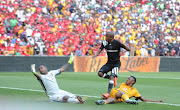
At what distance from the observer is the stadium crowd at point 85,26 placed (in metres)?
25.9

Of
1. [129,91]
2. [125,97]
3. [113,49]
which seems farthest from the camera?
[113,49]

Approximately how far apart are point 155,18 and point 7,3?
12869 millimetres

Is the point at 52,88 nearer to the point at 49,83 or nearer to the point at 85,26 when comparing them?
the point at 49,83

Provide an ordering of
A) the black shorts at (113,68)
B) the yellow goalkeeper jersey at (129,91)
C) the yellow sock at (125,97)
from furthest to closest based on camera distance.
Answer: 1. the black shorts at (113,68)
2. the yellow goalkeeper jersey at (129,91)
3. the yellow sock at (125,97)

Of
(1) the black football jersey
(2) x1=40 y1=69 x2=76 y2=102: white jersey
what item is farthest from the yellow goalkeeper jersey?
(1) the black football jersey

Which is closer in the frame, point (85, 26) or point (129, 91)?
point (129, 91)

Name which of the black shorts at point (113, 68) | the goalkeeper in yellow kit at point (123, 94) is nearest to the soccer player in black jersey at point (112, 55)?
the black shorts at point (113, 68)

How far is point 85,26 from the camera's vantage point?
29.7m

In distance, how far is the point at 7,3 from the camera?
27266 mm

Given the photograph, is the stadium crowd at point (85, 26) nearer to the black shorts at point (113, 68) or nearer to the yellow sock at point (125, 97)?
the black shorts at point (113, 68)

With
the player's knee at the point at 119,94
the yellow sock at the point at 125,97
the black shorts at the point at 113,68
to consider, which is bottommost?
the yellow sock at the point at 125,97

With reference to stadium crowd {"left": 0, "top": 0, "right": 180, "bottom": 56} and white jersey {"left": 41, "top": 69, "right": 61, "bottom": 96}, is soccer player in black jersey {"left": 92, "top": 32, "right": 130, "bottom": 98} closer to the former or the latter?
white jersey {"left": 41, "top": 69, "right": 61, "bottom": 96}

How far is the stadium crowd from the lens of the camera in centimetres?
2589

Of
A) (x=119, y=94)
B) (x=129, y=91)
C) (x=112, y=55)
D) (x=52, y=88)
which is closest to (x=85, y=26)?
(x=112, y=55)
